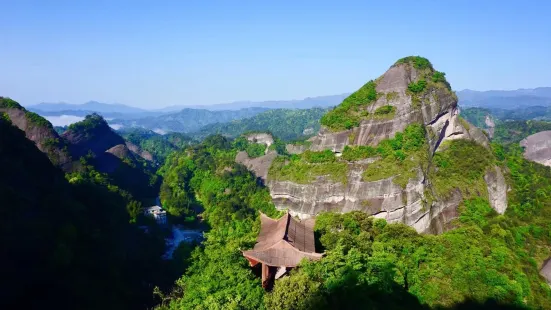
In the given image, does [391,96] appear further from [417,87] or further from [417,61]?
[417,61]

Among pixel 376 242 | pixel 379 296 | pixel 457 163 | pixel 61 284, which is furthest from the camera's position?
pixel 457 163

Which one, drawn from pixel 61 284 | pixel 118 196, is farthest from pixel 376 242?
pixel 118 196

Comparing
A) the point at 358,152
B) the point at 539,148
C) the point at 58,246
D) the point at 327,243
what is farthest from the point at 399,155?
the point at 539,148

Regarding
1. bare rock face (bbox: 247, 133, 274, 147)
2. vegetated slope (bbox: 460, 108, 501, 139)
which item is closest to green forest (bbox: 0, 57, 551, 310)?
bare rock face (bbox: 247, 133, 274, 147)

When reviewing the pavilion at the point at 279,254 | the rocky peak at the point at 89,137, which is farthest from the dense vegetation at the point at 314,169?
the rocky peak at the point at 89,137

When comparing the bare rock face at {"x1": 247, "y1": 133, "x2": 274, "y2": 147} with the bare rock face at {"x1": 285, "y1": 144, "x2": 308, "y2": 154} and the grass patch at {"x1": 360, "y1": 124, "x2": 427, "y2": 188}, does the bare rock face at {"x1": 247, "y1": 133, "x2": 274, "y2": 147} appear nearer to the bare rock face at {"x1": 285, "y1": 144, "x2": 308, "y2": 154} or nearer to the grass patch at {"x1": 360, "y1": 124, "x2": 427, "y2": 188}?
the bare rock face at {"x1": 285, "y1": 144, "x2": 308, "y2": 154}

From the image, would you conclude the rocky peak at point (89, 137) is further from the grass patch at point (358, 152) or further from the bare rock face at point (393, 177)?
the grass patch at point (358, 152)

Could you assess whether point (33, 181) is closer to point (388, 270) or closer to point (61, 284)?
point (61, 284)
